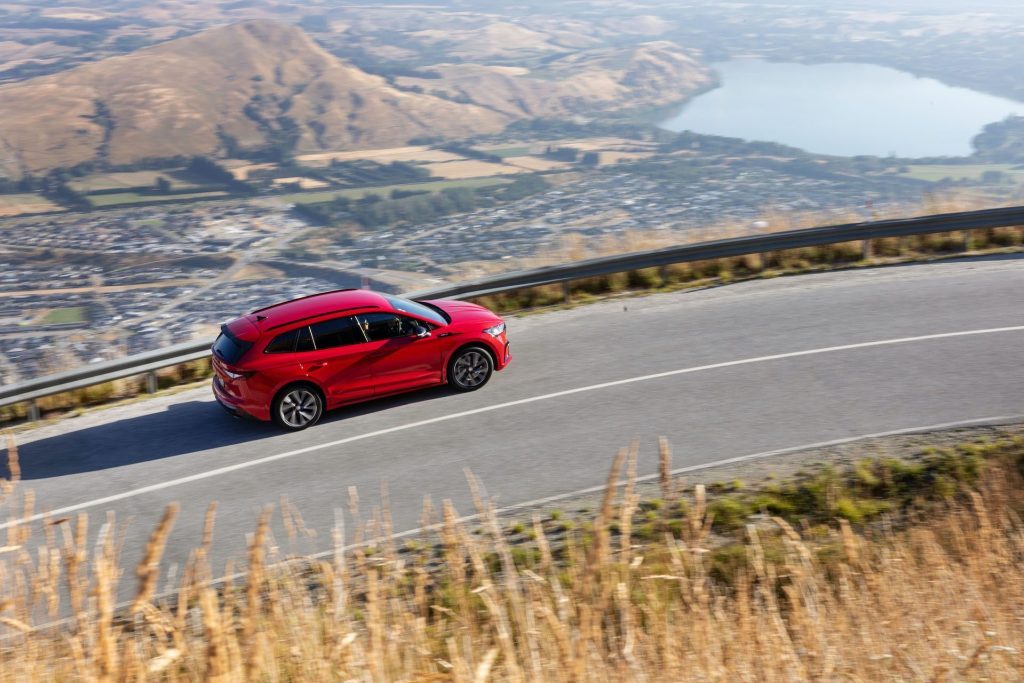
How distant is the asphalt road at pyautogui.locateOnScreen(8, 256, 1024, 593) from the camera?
1005cm

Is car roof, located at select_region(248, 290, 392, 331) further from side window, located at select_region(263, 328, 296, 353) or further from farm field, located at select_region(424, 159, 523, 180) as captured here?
farm field, located at select_region(424, 159, 523, 180)

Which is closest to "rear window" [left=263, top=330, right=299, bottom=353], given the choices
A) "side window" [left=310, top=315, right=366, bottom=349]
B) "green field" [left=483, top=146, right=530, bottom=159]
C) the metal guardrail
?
"side window" [left=310, top=315, right=366, bottom=349]

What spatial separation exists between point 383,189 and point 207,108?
55.9 metres

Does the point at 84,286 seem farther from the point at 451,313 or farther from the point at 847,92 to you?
the point at 847,92

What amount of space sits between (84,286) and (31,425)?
41.5 m

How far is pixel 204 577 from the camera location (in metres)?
3.01

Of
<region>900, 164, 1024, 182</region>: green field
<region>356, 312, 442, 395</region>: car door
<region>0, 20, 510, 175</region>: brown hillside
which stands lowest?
<region>900, 164, 1024, 182</region>: green field

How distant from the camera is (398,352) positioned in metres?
12.2

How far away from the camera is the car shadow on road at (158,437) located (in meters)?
11.2

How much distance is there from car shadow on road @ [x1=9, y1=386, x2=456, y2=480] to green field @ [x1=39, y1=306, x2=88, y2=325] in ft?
92.3

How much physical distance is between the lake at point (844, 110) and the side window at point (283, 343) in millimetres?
90326

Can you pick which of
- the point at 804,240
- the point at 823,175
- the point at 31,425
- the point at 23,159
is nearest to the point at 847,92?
the point at 823,175

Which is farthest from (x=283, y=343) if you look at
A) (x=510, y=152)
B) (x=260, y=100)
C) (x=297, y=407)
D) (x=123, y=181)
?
(x=260, y=100)

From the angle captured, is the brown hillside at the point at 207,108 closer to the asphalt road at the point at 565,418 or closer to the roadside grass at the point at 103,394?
the roadside grass at the point at 103,394
